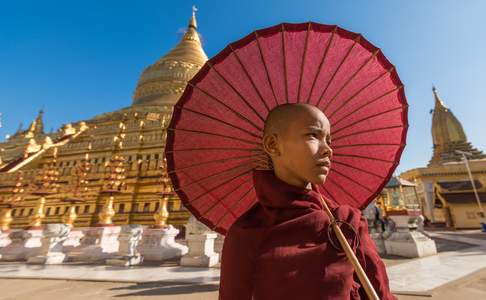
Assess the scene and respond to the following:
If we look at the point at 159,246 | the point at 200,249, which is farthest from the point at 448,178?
the point at 159,246

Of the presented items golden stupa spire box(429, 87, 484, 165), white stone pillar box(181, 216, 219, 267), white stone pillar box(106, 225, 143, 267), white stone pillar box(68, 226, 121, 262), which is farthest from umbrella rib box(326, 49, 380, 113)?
golden stupa spire box(429, 87, 484, 165)

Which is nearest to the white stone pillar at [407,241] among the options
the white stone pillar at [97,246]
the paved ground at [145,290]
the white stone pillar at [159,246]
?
the paved ground at [145,290]

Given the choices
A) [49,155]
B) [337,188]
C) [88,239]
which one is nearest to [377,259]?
[337,188]

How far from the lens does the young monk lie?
Result: 3.32 feet

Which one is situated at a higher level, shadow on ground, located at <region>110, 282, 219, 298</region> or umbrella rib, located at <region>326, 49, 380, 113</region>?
umbrella rib, located at <region>326, 49, 380, 113</region>

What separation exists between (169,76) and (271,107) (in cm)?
2960

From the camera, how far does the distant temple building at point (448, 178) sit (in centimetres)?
1792

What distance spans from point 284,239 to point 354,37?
4.08 ft

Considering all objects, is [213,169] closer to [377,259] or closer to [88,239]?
[377,259]

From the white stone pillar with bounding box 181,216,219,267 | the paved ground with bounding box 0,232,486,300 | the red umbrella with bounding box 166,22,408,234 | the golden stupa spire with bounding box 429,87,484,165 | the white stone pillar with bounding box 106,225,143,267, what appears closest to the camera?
the red umbrella with bounding box 166,22,408,234

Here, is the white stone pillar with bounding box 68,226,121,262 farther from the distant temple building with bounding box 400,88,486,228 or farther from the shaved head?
the distant temple building with bounding box 400,88,486,228

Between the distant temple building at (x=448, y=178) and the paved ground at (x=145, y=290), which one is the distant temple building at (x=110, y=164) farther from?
the distant temple building at (x=448, y=178)

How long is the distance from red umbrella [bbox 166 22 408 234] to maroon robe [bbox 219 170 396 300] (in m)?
0.44

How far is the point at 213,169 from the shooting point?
161 cm
